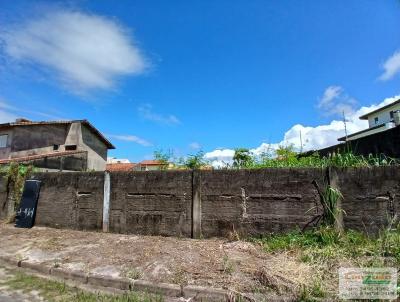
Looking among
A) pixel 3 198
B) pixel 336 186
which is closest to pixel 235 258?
pixel 336 186

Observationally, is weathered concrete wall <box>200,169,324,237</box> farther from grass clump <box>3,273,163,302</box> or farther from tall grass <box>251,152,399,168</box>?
grass clump <box>3,273,163,302</box>

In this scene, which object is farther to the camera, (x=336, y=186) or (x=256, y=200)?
(x=256, y=200)

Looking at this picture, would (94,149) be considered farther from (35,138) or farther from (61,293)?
(61,293)

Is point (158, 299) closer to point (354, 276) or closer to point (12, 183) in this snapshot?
point (354, 276)

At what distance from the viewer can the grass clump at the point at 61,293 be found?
4.13 meters

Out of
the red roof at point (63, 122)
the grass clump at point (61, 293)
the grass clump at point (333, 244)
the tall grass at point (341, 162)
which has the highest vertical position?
the red roof at point (63, 122)

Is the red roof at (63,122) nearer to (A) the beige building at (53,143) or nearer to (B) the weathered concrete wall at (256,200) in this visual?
(A) the beige building at (53,143)

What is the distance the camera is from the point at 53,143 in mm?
28750

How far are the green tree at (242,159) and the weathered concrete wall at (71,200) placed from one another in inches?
134

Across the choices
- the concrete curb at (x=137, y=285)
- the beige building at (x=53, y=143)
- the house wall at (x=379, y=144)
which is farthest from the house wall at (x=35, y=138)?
the house wall at (x=379, y=144)

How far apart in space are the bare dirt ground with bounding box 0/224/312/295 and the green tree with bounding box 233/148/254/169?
1.77 metres

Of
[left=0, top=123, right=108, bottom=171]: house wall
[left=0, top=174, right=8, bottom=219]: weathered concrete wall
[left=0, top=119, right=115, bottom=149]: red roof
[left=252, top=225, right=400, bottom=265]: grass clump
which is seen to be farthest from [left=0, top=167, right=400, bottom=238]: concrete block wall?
[left=0, top=119, right=115, bottom=149]: red roof

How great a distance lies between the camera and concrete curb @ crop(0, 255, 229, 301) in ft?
13.6

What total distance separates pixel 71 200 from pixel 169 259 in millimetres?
4269
